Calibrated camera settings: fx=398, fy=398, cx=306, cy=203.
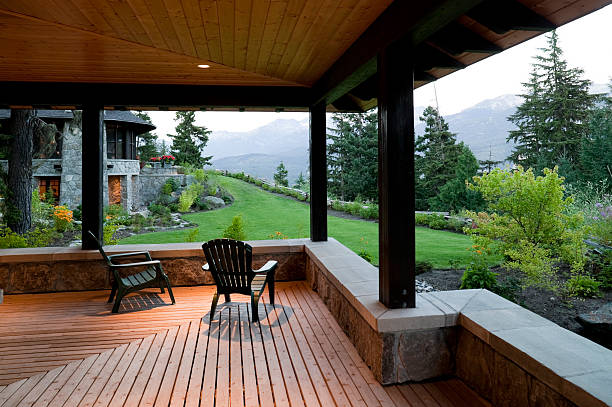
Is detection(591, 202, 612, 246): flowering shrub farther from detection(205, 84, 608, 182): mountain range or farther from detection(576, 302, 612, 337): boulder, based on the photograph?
detection(205, 84, 608, 182): mountain range

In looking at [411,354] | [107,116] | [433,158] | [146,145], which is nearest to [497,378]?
[411,354]

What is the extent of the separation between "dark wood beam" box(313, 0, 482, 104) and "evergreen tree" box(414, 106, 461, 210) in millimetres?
12344

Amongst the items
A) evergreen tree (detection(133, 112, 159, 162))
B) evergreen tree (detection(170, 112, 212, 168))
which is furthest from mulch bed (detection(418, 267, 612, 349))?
evergreen tree (detection(133, 112, 159, 162))

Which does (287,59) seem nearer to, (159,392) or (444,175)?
(159,392)

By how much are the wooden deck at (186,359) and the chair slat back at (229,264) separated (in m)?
0.27

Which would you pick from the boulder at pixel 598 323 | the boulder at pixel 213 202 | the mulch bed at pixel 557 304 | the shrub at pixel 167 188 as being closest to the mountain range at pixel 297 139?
the boulder at pixel 213 202

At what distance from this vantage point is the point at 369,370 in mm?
2803

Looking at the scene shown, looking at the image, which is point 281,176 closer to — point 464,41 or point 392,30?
point 464,41

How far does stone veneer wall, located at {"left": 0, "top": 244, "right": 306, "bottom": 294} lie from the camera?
4809 mm

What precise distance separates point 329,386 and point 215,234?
1086 centimetres

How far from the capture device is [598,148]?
13.5 meters

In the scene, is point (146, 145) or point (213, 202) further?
point (146, 145)

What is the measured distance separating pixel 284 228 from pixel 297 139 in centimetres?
4382

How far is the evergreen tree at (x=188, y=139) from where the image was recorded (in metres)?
23.3
